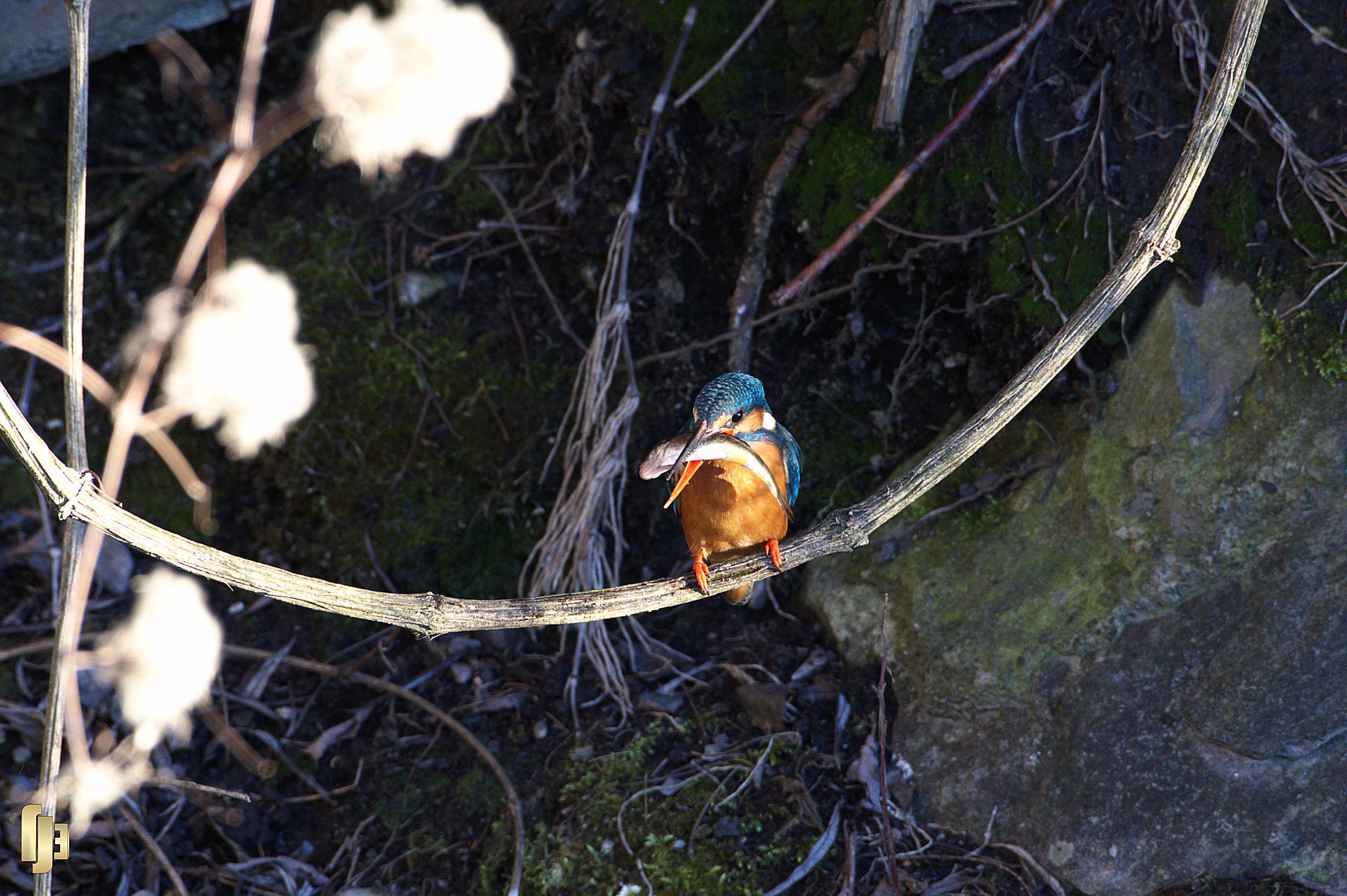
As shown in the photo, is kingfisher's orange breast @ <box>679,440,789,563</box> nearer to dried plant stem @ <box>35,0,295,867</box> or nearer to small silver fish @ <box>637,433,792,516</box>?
small silver fish @ <box>637,433,792,516</box>

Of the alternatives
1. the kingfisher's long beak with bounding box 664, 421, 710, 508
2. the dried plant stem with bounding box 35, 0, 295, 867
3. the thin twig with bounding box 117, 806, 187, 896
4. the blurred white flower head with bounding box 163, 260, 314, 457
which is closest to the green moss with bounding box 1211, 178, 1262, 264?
the kingfisher's long beak with bounding box 664, 421, 710, 508

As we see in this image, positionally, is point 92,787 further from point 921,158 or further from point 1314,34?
point 1314,34

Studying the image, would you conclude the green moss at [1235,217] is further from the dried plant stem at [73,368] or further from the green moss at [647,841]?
the dried plant stem at [73,368]

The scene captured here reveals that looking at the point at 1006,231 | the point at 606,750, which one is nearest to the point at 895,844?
the point at 606,750

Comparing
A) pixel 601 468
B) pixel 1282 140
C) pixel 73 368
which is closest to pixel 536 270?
pixel 601 468

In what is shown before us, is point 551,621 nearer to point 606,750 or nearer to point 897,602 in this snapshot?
point 606,750
